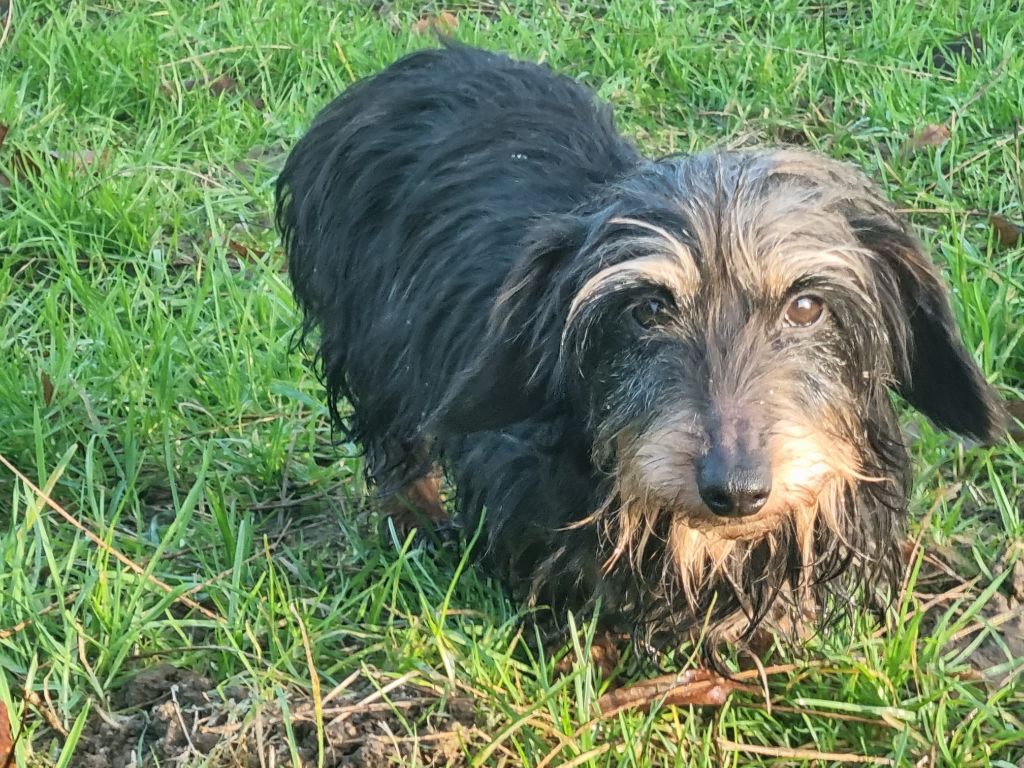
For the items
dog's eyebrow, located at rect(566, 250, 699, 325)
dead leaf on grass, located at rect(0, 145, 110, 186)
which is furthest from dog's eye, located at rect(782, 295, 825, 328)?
dead leaf on grass, located at rect(0, 145, 110, 186)

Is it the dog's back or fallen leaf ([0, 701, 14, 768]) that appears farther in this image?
the dog's back

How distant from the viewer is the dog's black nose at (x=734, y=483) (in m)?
2.03

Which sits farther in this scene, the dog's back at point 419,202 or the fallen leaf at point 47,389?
the fallen leaf at point 47,389

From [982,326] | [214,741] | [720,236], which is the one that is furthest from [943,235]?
[214,741]

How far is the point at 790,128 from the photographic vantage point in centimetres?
471

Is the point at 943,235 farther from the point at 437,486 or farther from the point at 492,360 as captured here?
the point at 492,360

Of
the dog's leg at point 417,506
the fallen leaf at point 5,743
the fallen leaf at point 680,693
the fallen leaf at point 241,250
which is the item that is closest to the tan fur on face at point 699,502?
the fallen leaf at point 680,693

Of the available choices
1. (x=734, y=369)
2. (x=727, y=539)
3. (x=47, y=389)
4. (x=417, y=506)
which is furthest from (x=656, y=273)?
(x=47, y=389)

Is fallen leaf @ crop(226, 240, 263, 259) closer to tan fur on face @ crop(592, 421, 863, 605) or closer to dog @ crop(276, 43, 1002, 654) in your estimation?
dog @ crop(276, 43, 1002, 654)

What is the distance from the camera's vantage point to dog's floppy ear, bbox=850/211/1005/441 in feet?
7.91

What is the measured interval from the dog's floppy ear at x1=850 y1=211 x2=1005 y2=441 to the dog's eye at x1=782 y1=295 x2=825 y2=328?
0.63ft

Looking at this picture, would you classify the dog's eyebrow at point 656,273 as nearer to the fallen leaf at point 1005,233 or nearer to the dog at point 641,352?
the dog at point 641,352

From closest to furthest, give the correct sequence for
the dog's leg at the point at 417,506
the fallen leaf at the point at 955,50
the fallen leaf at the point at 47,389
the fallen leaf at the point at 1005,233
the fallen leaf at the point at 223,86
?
the dog's leg at the point at 417,506 < the fallen leaf at the point at 47,389 < the fallen leaf at the point at 1005,233 < the fallen leaf at the point at 955,50 < the fallen leaf at the point at 223,86

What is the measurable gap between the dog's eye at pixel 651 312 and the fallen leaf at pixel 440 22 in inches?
128
